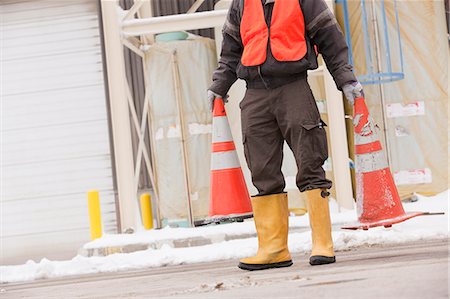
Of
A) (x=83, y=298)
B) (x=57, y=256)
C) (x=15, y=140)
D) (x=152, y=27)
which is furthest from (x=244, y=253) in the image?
(x=15, y=140)

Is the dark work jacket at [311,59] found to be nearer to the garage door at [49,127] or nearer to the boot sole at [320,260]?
the boot sole at [320,260]

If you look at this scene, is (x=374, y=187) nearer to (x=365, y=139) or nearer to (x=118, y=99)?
(x=365, y=139)

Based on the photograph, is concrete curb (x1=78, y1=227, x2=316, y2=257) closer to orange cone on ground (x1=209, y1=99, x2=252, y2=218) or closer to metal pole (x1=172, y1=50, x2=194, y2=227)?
orange cone on ground (x1=209, y1=99, x2=252, y2=218)

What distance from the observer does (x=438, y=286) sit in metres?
3.23

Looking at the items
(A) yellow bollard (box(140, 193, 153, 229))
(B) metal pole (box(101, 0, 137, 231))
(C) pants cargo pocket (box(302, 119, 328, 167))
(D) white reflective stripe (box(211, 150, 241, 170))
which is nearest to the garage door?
(A) yellow bollard (box(140, 193, 153, 229))

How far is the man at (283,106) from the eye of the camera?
5.18 meters

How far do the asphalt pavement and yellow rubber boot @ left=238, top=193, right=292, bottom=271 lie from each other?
0.17m

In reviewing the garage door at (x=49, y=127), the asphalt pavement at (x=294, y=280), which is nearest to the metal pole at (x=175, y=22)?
the garage door at (x=49, y=127)

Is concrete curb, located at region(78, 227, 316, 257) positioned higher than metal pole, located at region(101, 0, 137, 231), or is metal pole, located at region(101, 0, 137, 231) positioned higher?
metal pole, located at region(101, 0, 137, 231)

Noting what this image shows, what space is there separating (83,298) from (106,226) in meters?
9.53

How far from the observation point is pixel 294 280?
13.6 ft

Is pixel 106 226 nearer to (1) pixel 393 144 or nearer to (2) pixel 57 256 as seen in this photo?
(2) pixel 57 256

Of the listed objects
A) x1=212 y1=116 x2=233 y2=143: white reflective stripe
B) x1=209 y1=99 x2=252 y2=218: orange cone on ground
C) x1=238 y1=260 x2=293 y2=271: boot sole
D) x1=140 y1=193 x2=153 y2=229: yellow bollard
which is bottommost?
x1=140 y1=193 x2=153 y2=229: yellow bollard

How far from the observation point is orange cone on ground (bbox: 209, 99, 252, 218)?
18.9 feet
